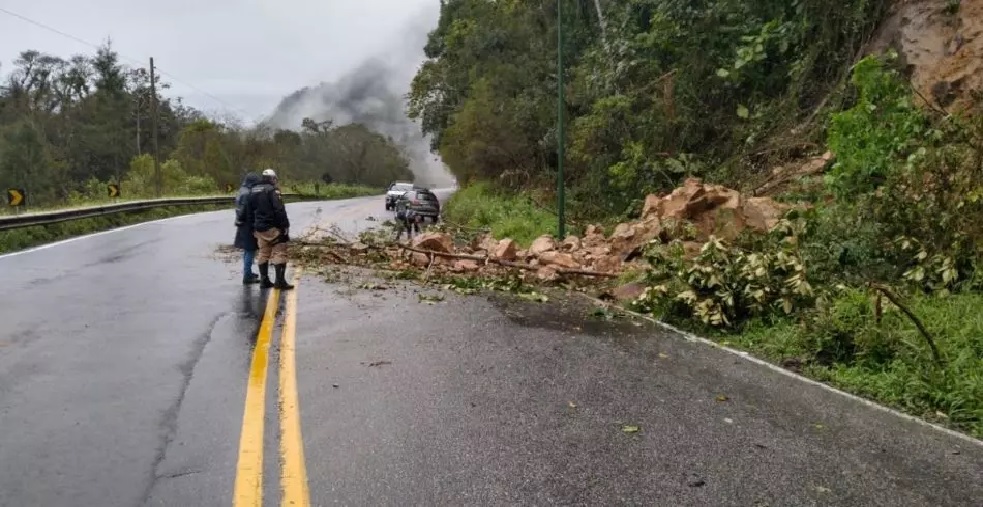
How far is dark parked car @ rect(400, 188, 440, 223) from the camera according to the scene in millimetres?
23938

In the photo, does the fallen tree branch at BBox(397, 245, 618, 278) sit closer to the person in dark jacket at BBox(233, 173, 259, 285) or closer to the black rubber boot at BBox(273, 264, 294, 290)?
the black rubber boot at BBox(273, 264, 294, 290)

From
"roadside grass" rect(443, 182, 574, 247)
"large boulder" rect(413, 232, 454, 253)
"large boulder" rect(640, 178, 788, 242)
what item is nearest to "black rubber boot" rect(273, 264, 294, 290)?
"large boulder" rect(413, 232, 454, 253)

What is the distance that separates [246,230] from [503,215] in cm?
1524

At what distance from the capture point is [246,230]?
10.8 metres

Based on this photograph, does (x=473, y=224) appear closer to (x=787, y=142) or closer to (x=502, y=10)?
(x=787, y=142)

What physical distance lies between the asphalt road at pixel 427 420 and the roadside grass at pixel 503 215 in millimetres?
12047

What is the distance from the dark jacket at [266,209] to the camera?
10.6 m

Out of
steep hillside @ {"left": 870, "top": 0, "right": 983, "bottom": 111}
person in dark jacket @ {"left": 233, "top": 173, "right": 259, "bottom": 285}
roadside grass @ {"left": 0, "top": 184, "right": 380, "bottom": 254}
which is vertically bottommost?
roadside grass @ {"left": 0, "top": 184, "right": 380, "bottom": 254}

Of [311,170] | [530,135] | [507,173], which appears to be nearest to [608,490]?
[507,173]

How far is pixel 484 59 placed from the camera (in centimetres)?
3897

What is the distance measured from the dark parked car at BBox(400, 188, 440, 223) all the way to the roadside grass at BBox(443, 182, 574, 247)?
1332 millimetres

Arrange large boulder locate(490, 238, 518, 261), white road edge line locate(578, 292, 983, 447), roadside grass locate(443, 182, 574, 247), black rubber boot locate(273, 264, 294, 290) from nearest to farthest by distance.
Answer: white road edge line locate(578, 292, 983, 447) < black rubber boot locate(273, 264, 294, 290) < large boulder locate(490, 238, 518, 261) < roadside grass locate(443, 182, 574, 247)

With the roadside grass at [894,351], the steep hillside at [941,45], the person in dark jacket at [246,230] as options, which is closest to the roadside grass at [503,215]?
the steep hillside at [941,45]

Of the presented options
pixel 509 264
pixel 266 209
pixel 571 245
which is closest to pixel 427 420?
pixel 266 209
